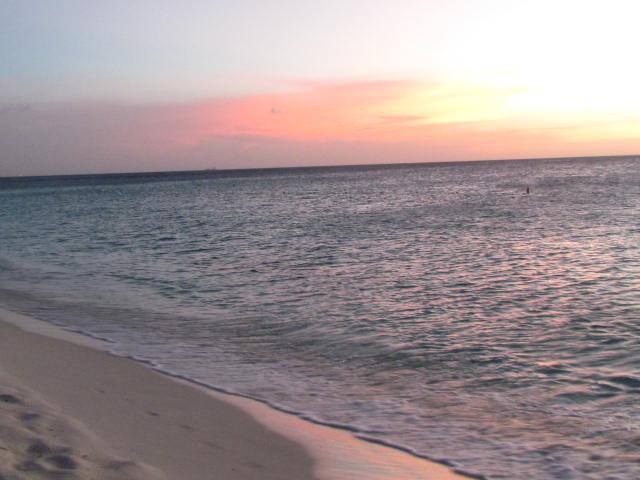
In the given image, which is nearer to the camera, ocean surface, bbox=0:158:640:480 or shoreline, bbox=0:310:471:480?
shoreline, bbox=0:310:471:480

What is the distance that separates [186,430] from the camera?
7.34 m

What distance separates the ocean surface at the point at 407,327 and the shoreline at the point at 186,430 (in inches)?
18.5

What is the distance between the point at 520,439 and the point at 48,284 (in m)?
16.2

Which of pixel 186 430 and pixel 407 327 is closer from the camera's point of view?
pixel 186 430

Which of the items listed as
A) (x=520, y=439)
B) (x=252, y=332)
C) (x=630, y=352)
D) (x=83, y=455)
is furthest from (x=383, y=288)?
(x=83, y=455)

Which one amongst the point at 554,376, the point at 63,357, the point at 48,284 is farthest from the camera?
the point at 48,284

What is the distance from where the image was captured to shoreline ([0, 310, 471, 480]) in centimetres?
631

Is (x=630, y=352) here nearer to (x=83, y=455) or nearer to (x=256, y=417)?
(x=256, y=417)

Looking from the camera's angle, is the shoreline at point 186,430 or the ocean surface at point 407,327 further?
the ocean surface at point 407,327

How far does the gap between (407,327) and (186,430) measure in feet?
21.4

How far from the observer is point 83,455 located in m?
5.74

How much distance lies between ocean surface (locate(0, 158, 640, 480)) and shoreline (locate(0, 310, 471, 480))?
0.47 m

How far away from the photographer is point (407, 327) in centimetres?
1301

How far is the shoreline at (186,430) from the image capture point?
20.7ft
